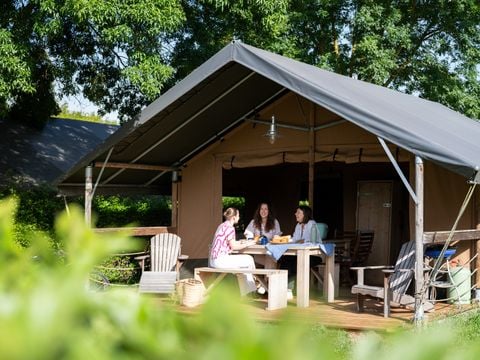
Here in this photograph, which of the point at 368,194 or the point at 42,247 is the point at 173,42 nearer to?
the point at 368,194

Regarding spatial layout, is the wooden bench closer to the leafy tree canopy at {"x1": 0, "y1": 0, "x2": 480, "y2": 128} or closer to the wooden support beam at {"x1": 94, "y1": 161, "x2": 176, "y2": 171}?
the wooden support beam at {"x1": 94, "y1": 161, "x2": 176, "y2": 171}

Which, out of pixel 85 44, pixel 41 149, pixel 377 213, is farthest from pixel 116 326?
pixel 41 149

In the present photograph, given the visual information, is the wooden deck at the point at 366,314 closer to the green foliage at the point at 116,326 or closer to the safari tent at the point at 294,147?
the safari tent at the point at 294,147

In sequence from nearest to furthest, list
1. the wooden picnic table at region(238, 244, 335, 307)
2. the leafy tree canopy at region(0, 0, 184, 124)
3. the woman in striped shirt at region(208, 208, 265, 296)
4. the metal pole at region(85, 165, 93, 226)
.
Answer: the wooden picnic table at region(238, 244, 335, 307) → the woman in striped shirt at region(208, 208, 265, 296) → the metal pole at region(85, 165, 93, 226) → the leafy tree canopy at region(0, 0, 184, 124)

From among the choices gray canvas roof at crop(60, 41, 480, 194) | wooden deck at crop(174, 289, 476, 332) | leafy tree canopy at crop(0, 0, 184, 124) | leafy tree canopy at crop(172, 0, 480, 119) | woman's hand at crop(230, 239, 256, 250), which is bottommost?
wooden deck at crop(174, 289, 476, 332)

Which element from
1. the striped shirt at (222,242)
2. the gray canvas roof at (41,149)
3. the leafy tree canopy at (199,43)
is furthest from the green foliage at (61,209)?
the gray canvas roof at (41,149)

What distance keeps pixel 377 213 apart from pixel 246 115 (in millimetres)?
2897

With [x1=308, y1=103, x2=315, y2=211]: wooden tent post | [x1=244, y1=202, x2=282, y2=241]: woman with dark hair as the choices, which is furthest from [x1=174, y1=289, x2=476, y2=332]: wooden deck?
[x1=308, y1=103, x2=315, y2=211]: wooden tent post

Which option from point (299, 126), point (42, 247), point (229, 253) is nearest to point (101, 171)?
point (229, 253)

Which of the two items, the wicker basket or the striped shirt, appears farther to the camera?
the striped shirt

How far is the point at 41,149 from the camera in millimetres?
15648

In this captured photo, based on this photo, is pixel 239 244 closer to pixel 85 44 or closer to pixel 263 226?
pixel 263 226

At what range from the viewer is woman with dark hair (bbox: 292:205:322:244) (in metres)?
7.98

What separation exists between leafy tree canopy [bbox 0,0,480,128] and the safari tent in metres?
1.21
